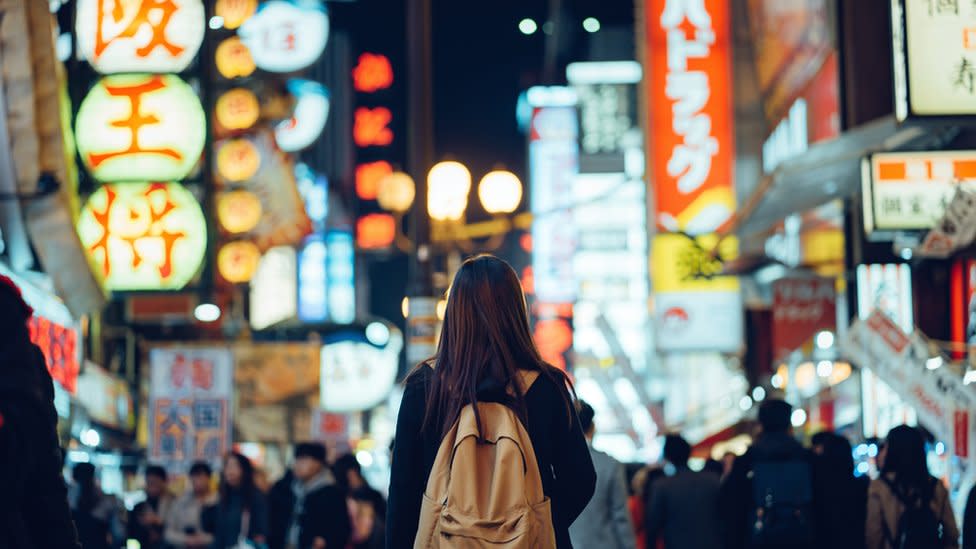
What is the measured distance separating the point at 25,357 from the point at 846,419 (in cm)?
1557

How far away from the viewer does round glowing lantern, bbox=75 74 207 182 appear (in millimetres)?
15383

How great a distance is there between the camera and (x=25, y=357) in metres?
4.42

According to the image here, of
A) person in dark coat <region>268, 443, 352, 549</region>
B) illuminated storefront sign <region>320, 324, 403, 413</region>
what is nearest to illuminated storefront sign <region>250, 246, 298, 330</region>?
illuminated storefront sign <region>320, 324, 403, 413</region>

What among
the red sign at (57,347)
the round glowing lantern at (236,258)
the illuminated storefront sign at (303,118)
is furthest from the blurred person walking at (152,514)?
the illuminated storefront sign at (303,118)

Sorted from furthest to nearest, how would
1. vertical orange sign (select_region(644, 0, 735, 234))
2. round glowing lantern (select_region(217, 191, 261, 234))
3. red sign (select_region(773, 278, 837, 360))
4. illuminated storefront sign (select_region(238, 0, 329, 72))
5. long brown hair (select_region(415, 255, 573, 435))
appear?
illuminated storefront sign (select_region(238, 0, 329, 72)) → round glowing lantern (select_region(217, 191, 261, 234)) → vertical orange sign (select_region(644, 0, 735, 234)) → red sign (select_region(773, 278, 837, 360)) → long brown hair (select_region(415, 255, 573, 435))

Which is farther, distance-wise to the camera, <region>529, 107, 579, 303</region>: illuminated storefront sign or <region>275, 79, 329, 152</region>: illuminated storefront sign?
<region>529, 107, 579, 303</region>: illuminated storefront sign

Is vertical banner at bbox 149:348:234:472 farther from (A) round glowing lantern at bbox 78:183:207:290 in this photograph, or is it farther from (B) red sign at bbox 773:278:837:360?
(B) red sign at bbox 773:278:837:360

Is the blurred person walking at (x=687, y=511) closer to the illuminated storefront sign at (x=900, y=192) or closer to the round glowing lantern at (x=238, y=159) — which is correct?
the illuminated storefront sign at (x=900, y=192)

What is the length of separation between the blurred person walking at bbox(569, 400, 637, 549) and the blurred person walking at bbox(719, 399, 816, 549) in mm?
990

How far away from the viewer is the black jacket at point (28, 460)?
170 inches

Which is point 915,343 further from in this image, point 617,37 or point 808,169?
point 617,37

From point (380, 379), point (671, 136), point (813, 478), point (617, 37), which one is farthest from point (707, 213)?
point (617, 37)

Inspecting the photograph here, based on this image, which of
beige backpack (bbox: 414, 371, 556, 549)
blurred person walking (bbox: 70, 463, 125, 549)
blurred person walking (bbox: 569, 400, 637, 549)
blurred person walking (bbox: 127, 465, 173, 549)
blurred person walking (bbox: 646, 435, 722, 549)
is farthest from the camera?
blurred person walking (bbox: 127, 465, 173, 549)

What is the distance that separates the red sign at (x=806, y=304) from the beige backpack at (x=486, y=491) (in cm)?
1508
